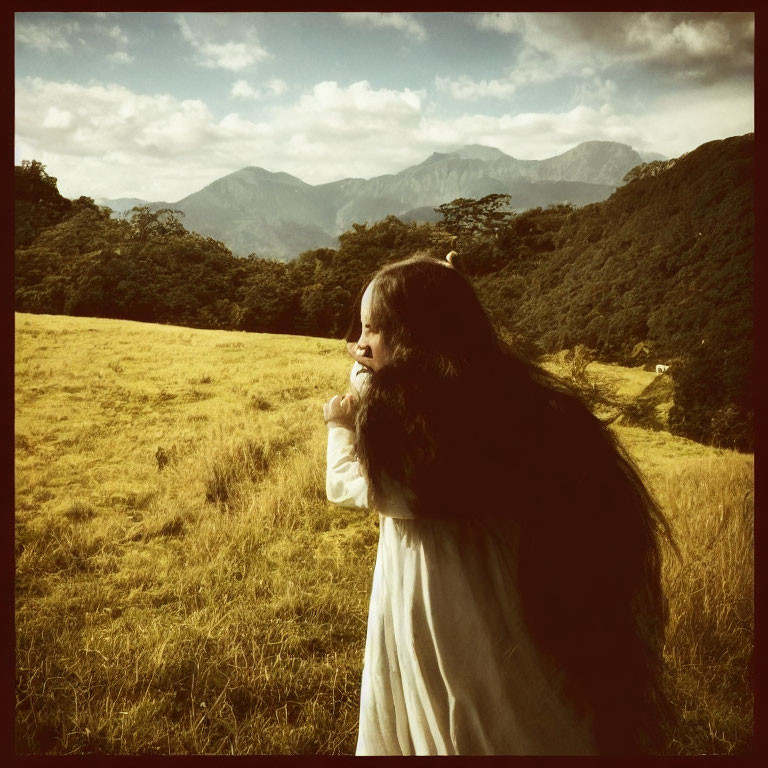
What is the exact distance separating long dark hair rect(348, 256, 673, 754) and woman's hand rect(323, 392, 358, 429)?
0.39 feet

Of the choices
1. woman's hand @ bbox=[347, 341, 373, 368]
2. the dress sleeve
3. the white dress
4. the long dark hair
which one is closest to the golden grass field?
the white dress

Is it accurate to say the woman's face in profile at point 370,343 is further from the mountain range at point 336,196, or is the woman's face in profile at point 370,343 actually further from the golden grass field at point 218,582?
the mountain range at point 336,196

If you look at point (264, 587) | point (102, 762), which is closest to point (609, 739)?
point (102, 762)

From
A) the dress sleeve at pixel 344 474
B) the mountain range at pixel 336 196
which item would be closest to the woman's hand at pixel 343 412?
the dress sleeve at pixel 344 474

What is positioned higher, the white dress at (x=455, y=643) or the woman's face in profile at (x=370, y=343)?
the woman's face in profile at (x=370, y=343)

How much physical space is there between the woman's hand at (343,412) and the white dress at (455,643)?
0.02m

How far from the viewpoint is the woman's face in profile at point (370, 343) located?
4.22ft

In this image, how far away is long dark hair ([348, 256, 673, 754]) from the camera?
1094 mm

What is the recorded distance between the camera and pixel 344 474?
1.18 m

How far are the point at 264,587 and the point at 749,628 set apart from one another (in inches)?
107

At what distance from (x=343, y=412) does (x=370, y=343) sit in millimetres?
207

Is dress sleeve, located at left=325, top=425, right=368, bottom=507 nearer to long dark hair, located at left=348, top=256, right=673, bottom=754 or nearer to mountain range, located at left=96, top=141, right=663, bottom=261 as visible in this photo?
long dark hair, located at left=348, top=256, right=673, bottom=754

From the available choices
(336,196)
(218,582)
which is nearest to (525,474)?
(218,582)

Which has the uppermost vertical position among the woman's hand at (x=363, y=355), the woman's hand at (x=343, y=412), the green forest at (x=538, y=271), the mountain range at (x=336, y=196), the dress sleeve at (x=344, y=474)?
the mountain range at (x=336, y=196)
